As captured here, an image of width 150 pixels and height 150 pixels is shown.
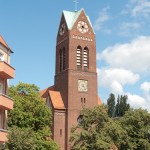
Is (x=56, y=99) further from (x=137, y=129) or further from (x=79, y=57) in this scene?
(x=137, y=129)

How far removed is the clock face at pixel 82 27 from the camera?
7074 centimetres

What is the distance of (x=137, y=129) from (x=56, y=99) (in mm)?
18413

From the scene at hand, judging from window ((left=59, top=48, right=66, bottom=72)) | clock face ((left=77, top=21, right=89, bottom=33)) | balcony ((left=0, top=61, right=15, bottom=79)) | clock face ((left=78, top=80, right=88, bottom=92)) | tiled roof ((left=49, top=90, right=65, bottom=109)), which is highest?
clock face ((left=77, top=21, right=89, bottom=33))

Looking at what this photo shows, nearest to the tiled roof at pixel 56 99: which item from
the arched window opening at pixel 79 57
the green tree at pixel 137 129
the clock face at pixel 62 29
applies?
the arched window opening at pixel 79 57

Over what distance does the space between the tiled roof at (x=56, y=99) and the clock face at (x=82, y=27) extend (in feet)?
39.0

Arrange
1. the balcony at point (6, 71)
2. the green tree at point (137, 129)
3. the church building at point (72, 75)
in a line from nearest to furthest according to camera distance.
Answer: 1. the balcony at point (6, 71)
2. the green tree at point (137, 129)
3. the church building at point (72, 75)

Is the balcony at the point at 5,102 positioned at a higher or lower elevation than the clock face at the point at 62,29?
lower

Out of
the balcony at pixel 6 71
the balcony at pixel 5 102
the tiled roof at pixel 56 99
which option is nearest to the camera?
the balcony at pixel 5 102

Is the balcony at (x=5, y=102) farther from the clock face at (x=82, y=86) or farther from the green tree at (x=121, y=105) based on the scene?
the green tree at (x=121, y=105)

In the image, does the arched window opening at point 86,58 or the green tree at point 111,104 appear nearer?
the arched window opening at point 86,58

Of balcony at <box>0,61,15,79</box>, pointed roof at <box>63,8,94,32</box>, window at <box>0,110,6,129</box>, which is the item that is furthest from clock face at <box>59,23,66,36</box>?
window at <box>0,110,6,129</box>

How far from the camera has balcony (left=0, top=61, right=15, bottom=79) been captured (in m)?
29.4

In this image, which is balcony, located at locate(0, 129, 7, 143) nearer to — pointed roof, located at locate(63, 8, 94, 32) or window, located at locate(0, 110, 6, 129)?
window, located at locate(0, 110, 6, 129)

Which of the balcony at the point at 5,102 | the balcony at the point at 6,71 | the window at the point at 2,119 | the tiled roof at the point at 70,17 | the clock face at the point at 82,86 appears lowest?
the window at the point at 2,119
